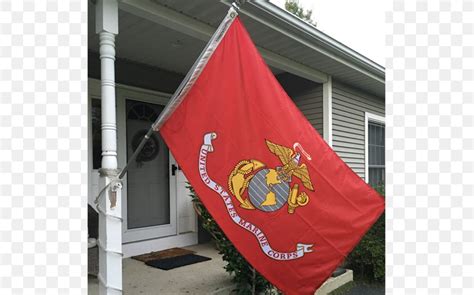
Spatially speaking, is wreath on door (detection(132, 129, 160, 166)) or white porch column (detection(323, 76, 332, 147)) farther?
white porch column (detection(323, 76, 332, 147))

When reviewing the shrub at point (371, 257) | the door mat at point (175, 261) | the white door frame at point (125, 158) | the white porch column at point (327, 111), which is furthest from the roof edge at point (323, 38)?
the door mat at point (175, 261)

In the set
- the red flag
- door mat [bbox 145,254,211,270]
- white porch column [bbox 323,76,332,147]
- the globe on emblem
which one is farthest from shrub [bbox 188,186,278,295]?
white porch column [bbox 323,76,332,147]

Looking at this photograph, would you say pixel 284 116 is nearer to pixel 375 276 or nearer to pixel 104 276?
pixel 104 276

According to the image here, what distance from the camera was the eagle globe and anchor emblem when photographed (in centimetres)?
192

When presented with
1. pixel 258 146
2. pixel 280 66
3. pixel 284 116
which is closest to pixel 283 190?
pixel 258 146

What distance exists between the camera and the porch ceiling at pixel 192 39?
9.44 feet

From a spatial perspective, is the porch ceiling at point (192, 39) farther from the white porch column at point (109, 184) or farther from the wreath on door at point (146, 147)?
the wreath on door at point (146, 147)

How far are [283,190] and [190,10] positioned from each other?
1891 mm

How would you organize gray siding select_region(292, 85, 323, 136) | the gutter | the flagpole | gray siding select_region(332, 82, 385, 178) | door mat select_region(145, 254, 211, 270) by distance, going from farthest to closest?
gray siding select_region(332, 82, 385, 178) < gray siding select_region(292, 85, 323, 136) < door mat select_region(145, 254, 211, 270) < the gutter < the flagpole

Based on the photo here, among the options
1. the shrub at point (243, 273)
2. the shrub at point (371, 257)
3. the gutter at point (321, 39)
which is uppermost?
the gutter at point (321, 39)

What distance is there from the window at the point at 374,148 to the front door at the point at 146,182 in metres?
3.71

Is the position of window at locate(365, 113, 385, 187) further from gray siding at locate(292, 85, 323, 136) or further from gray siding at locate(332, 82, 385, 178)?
gray siding at locate(292, 85, 323, 136)

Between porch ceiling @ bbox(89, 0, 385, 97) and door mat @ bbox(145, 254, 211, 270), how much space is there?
2552 mm

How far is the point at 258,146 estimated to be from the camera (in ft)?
6.41
